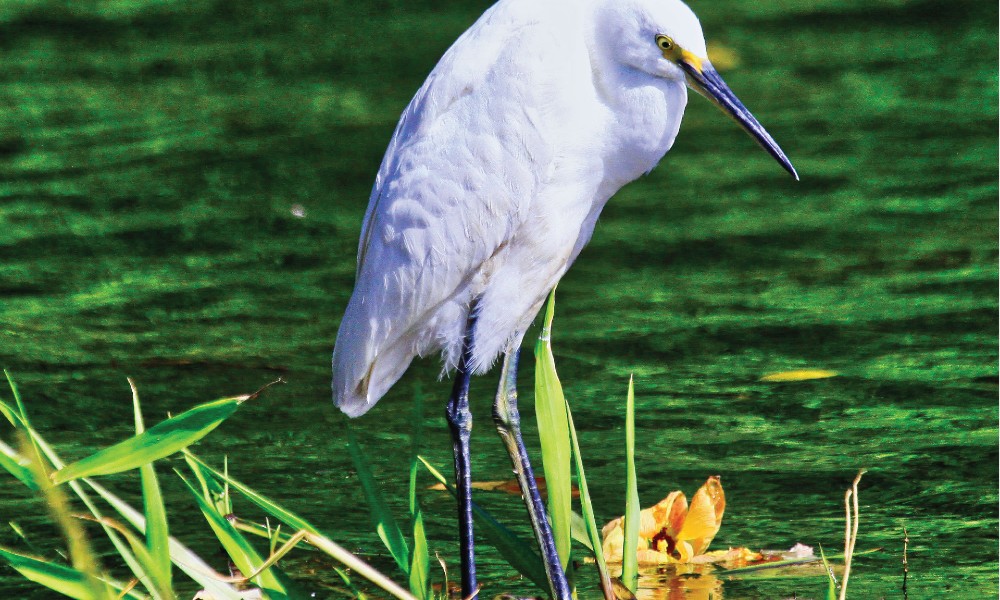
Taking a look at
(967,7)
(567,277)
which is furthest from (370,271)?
(967,7)

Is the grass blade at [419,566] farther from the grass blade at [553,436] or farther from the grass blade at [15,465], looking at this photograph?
the grass blade at [15,465]

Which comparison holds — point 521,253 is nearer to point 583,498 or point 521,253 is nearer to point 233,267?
point 583,498

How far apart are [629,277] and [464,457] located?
2.53 m

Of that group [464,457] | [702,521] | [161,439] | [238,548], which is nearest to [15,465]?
[161,439]

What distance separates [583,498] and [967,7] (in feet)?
24.9

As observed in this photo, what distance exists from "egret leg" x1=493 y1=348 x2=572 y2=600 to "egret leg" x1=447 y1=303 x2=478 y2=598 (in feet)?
0.31

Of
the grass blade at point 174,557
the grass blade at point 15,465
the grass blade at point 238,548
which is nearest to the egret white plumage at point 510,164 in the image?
the grass blade at point 238,548

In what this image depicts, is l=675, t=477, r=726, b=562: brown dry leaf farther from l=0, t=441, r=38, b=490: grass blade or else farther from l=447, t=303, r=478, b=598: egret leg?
l=0, t=441, r=38, b=490: grass blade

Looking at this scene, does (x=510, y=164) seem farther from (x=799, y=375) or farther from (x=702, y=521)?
(x=799, y=375)

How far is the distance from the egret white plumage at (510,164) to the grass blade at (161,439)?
1.03m

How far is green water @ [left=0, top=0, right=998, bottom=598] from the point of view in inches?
149

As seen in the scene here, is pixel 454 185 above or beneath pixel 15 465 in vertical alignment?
above

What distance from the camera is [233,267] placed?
6117 mm

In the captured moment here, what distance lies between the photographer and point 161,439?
2152 millimetres
